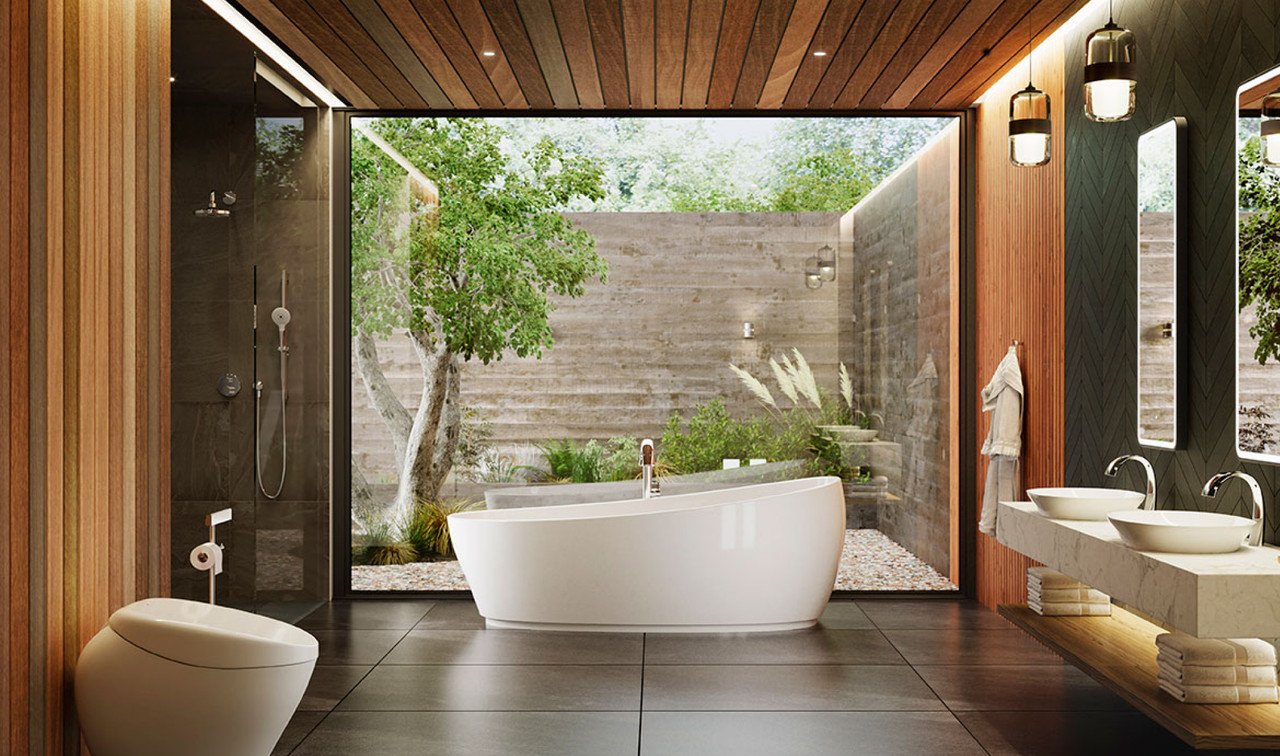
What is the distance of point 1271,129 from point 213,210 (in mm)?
3946

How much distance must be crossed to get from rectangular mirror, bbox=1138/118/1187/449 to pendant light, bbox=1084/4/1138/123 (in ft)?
1.69

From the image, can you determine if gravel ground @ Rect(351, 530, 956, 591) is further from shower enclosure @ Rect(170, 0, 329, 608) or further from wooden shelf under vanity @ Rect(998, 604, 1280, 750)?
wooden shelf under vanity @ Rect(998, 604, 1280, 750)

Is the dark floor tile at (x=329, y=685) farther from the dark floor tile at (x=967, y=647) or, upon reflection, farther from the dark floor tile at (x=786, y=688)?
the dark floor tile at (x=967, y=647)

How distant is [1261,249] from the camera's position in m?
3.15

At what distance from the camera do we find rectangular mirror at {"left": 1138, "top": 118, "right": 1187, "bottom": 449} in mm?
3693

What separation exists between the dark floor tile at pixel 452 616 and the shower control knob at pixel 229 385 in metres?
1.49

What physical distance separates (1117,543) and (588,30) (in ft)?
9.93

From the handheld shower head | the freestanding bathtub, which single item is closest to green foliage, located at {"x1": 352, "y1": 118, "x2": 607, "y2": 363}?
the handheld shower head

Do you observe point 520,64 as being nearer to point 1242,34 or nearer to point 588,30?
point 588,30

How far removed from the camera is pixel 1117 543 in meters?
3.05

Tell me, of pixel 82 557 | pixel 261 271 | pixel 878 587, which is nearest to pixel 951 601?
pixel 878 587

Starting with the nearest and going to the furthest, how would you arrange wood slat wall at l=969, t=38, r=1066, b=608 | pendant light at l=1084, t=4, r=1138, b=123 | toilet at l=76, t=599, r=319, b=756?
toilet at l=76, t=599, r=319, b=756 < pendant light at l=1084, t=4, r=1138, b=123 < wood slat wall at l=969, t=38, r=1066, b=608

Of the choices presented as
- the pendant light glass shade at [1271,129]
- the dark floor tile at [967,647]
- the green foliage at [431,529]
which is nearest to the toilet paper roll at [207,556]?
the green foliage at [431,529]

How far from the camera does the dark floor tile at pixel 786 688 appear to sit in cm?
394
